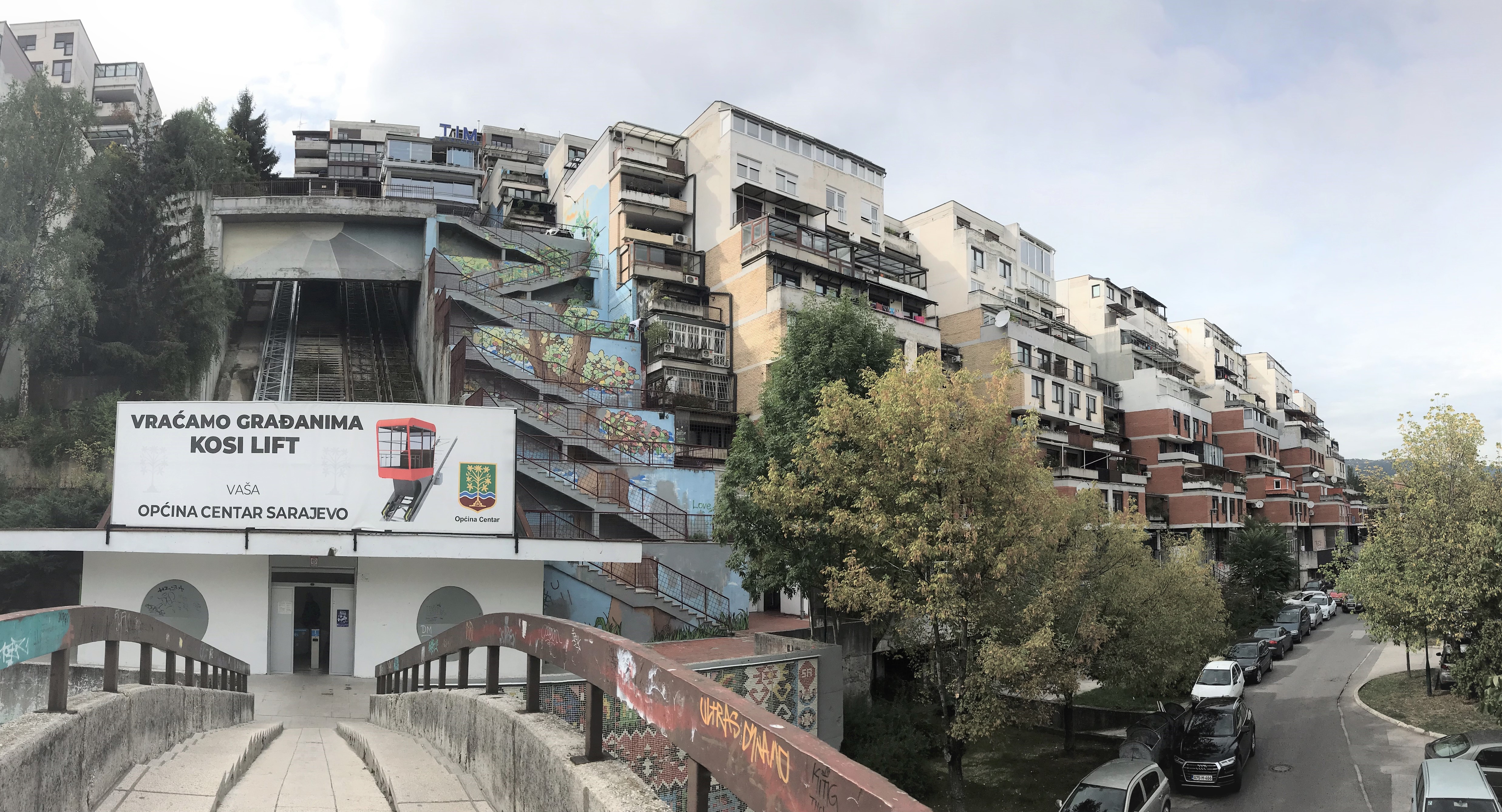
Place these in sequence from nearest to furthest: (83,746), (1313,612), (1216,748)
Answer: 1. (83,746)
2. (1216,748)
3. (1313,612)

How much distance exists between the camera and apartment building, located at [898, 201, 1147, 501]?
1978 inches

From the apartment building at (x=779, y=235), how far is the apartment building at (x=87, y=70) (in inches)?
1663

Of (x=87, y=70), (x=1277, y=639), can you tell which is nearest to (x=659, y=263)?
(x=1277, y=639)

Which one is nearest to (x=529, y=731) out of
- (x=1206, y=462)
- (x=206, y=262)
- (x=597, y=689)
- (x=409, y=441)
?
(x=597, y=689)

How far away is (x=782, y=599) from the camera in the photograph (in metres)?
33.2

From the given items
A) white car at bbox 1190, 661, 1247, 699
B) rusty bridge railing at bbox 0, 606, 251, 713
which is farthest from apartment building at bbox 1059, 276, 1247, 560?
rusty bridge railing at bbox 0, 606, 251, 713

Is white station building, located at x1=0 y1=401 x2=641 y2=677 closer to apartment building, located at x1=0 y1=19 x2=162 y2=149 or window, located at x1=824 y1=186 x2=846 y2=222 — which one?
window, located at x1=824 y1=186 x2=846 y2=222

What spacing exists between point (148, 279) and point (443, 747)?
34.9 m

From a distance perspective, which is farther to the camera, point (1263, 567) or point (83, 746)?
point (1263, 567)

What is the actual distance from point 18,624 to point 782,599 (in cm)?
2963

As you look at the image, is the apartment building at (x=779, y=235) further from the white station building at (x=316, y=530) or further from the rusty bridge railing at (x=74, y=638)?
the rusty bridge railing at (x=74, y=638)

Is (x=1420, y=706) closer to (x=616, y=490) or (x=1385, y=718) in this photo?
(x=1385, y=718)

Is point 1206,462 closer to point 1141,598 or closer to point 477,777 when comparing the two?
point 1141,598

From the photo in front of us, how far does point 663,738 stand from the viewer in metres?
9.39
